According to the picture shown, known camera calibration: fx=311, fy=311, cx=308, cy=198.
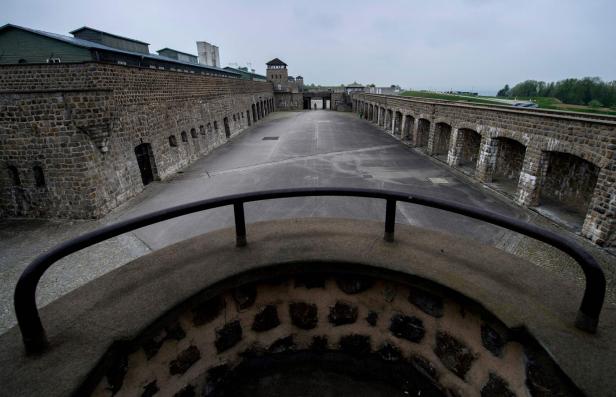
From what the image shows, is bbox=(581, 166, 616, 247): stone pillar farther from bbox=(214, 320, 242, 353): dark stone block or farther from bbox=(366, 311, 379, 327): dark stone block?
bbox=(214, 320, 242, 353): dark stone block

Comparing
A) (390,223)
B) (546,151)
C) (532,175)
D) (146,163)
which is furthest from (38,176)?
(546,151)

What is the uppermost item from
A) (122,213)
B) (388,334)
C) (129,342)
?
(129,342)

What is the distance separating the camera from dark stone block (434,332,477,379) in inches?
88.5

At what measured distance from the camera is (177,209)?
85.7 inches

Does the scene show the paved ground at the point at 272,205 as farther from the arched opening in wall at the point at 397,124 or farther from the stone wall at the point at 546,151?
the arched opening in wall at the point at 397,124

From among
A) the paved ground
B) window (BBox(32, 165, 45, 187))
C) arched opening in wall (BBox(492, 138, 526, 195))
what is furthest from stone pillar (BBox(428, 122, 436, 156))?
window (BBox(32, 165, 45, 187))

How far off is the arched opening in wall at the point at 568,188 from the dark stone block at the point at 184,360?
998 cm

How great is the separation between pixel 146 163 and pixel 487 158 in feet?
43.6

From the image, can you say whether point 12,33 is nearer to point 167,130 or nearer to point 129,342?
point 167,130

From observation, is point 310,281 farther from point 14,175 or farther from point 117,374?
point 14,175

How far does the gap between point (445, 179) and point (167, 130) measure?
12.1m

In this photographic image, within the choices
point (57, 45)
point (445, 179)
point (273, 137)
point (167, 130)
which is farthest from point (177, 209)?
point (57, 45)

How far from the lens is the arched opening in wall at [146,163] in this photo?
12.0 meters

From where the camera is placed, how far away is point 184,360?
2.30 m
